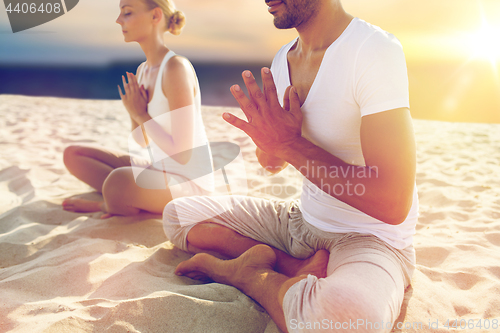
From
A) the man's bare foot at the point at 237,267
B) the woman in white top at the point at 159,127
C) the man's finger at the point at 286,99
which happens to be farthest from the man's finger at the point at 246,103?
the woman in white top at the point at 159,127

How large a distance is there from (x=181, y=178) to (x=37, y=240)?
3.48 ft

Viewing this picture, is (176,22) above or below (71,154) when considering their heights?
above

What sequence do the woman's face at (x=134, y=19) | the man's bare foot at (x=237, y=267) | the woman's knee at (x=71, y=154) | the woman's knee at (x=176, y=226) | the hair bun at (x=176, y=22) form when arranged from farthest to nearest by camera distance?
the woman's knee at (x=71, y=154) → the hair bun at (x=176, y=22) → the woman's face at (x=134, y=19) → the woman's knee at (x=176, y=226) → the man's bare foot at (x=237, y=267)

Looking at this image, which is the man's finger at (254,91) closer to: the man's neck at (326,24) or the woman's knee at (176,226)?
the man's neck at (326,24)

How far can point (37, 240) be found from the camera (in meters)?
2.18

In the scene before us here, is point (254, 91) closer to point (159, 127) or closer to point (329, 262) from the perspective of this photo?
point (329, 262)

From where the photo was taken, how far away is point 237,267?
1.65 meters

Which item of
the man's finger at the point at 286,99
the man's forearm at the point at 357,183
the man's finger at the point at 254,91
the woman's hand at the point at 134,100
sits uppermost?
the man's finger at the point at 254,91

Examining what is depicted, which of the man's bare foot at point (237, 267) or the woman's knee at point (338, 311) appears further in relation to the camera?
the man's bare foot at point (237, 267)

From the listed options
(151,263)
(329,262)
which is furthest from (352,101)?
(151,263)

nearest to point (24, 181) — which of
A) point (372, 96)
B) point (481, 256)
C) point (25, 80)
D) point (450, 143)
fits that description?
point (372, 96)

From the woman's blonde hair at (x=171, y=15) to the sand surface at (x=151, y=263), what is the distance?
5.50 feet

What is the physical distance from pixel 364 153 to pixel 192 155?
60.9 inches

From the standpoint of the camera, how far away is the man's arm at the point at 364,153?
4.09 feet
